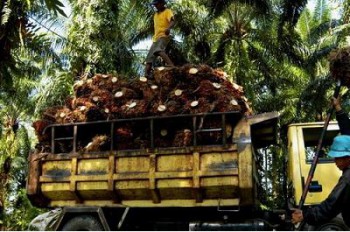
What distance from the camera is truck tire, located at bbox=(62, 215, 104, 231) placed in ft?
20.2

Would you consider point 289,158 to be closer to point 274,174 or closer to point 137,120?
point 137,120

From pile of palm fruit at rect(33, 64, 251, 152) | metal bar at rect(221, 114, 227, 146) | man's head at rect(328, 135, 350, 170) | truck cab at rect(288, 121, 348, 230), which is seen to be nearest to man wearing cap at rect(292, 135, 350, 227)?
man's head at rect(328, 135, 350, 170)

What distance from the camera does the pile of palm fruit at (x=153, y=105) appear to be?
6203 millimetres

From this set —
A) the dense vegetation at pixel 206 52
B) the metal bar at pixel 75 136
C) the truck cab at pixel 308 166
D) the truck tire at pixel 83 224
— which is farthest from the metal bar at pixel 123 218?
the dense vegetation at pixel 206 52

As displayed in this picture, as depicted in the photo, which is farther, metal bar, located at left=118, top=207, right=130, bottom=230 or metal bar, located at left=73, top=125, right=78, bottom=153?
metal bar, located at left=73, top=125, right=78, bottom=153

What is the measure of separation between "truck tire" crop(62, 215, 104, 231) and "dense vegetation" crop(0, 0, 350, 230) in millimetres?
4653

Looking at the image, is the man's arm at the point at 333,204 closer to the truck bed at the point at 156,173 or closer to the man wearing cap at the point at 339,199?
the man wearing cap at the point at 339,199

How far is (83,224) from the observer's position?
6.19m

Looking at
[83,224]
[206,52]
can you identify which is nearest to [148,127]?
[83,224]

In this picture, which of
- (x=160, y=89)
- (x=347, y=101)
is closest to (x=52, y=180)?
(x=160, y=89)

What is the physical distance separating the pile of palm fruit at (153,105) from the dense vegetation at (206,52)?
129 inches

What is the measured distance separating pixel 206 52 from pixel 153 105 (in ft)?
41.2

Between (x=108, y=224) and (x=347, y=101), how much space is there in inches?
530

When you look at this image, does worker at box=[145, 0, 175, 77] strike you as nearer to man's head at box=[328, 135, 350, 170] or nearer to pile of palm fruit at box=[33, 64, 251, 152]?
pile of palm fruit at box=[33, 64, 251, 152]
